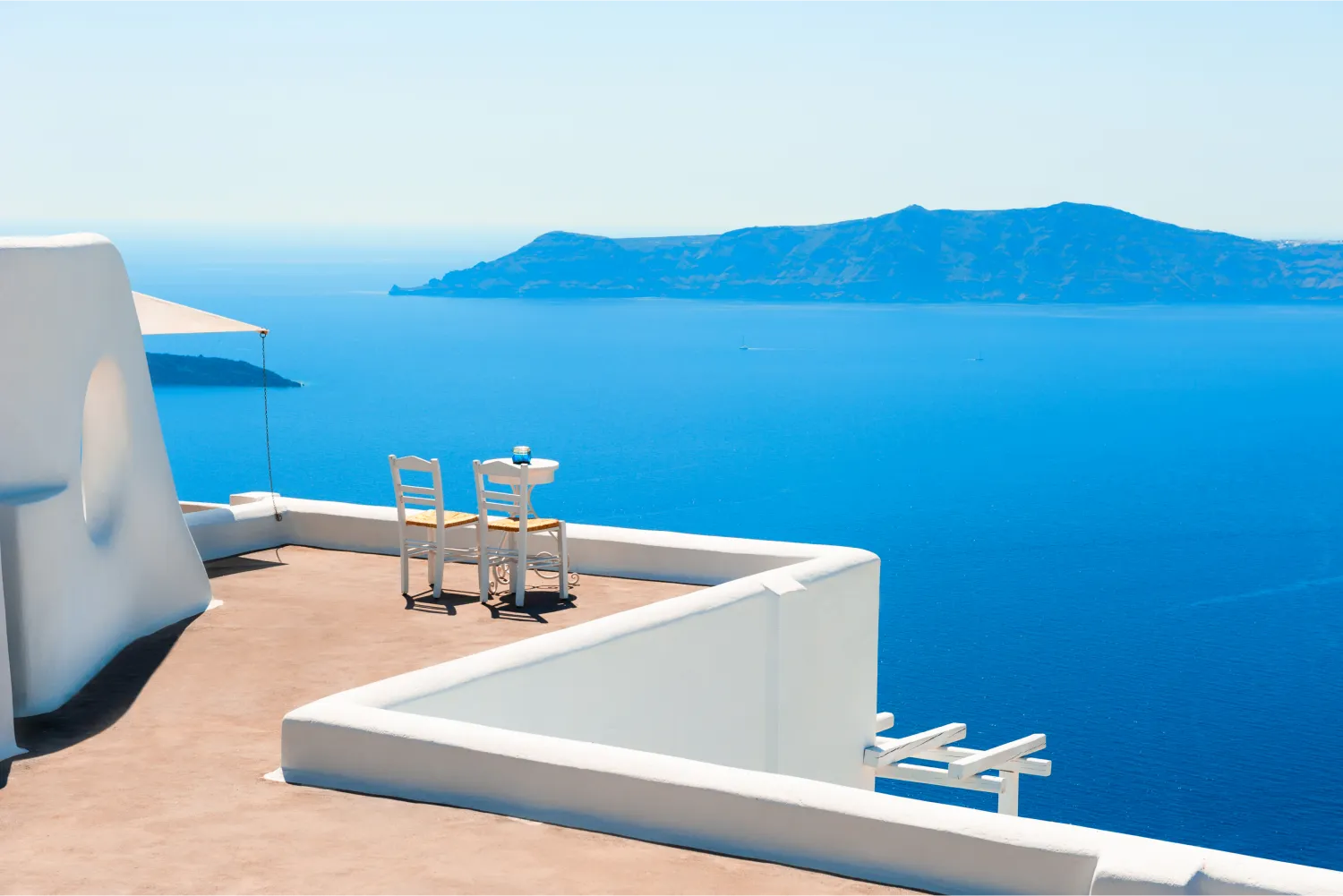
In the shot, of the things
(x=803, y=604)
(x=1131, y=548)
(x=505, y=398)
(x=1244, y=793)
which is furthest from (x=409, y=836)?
(x=505, y=398)

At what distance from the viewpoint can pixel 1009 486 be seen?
89250mm

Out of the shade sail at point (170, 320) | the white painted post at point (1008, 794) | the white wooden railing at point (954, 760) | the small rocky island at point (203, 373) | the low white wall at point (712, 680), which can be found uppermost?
the shade sail at point (170, 320)

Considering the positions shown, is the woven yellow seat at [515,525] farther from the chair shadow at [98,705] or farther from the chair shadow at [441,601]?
the chair shadow at [98,705]

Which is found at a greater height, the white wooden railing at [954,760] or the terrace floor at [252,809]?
the terrace floor at [252,809]

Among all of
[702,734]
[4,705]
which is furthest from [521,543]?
[4,705]

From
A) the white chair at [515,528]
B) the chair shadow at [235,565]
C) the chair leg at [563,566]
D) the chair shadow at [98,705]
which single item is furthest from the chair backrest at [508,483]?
the chair shadow at [98,705]

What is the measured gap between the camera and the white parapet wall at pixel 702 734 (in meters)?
5.06

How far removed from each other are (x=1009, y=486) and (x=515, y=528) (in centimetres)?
8217

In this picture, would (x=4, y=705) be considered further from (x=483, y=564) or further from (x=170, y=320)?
(x=170, y=320)

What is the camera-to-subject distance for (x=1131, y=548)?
7338cm

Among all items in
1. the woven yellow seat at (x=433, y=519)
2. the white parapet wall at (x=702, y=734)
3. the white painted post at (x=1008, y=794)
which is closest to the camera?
the white parapet wall at (x=702, y=734)

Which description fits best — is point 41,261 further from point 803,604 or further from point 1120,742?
point 1120,742

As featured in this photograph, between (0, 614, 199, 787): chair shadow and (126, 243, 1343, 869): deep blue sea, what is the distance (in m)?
39.7

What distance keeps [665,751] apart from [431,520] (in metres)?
2.55
